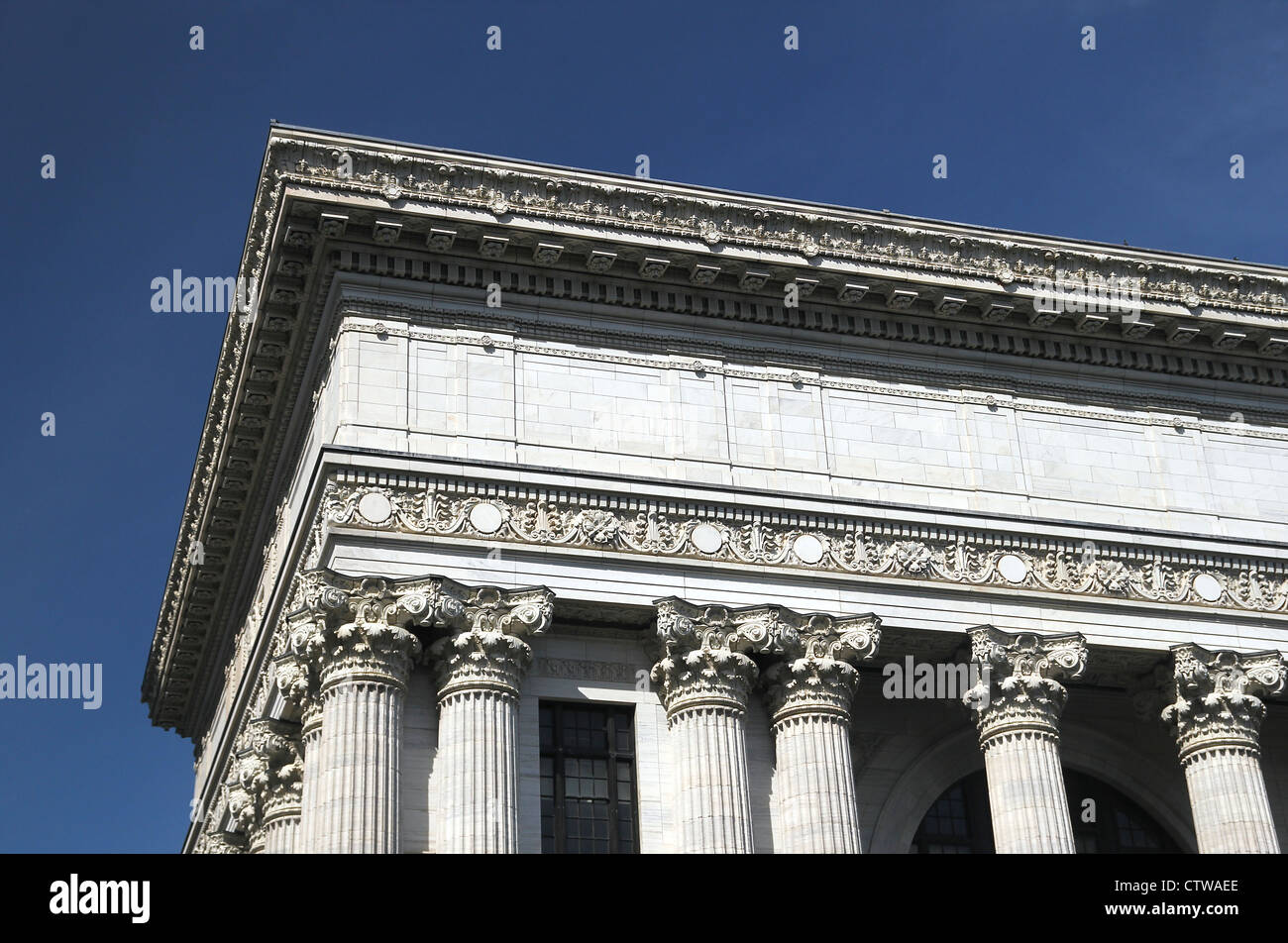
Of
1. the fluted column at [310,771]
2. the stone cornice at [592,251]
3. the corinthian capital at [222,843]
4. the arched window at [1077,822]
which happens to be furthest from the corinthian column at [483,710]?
the corinthian capital at [222,843]

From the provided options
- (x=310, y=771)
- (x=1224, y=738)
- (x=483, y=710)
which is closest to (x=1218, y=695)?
(x=1224, y=738)

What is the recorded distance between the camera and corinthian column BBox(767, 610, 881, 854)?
103 ft

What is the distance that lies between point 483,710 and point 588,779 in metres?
2.42

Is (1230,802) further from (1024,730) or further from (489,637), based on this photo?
(489,637)

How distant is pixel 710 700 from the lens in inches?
1246

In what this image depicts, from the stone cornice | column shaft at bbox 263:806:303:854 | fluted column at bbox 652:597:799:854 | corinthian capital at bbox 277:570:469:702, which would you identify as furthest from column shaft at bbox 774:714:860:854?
column shaft at bbox 263:806:303:854

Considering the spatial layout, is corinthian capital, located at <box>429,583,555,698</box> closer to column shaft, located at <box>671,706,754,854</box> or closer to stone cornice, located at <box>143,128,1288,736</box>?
column shaft, located at <box>671,706,754,854</box>

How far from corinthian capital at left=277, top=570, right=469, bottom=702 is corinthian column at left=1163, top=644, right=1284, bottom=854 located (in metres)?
13.6

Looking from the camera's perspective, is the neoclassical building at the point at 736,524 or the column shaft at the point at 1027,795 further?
the column shaft at the point at 1027,795

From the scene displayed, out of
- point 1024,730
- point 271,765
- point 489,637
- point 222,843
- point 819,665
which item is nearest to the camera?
point 489,637

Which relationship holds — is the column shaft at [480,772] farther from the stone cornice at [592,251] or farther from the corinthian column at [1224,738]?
the corinthian column at [1224,738]

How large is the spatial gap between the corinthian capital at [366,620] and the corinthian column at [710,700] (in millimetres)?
3956

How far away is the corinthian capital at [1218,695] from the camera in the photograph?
34.0 meters
